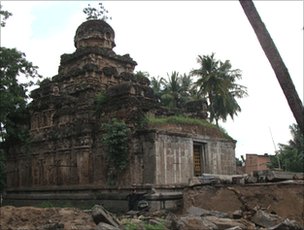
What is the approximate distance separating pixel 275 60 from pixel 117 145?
11.7 meters

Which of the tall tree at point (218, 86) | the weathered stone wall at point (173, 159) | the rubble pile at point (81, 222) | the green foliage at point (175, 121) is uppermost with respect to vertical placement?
the tall tree at point (218, 86)

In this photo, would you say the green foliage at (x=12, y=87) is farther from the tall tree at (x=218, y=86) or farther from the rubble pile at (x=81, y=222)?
the tall tree at (x=218, y=86)

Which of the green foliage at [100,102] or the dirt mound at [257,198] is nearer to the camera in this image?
the dirt mound at [257,198]

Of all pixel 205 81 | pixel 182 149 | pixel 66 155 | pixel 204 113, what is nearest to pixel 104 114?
pixel 66 155

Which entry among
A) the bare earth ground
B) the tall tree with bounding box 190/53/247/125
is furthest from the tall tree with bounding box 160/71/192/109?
the bare earth ground

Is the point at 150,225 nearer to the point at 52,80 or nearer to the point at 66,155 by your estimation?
the point at 66,155

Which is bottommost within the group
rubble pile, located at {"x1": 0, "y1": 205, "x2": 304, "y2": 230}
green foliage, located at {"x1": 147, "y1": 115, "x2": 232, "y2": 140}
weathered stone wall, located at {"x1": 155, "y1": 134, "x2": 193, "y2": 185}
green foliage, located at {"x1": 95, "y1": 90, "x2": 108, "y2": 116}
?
rubble pile, located at {"x1": 0, "y1": 205, "x2": 304, "y2": 230}

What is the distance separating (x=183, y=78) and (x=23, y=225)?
121 feet

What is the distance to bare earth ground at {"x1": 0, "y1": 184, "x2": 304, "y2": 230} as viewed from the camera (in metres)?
9.25

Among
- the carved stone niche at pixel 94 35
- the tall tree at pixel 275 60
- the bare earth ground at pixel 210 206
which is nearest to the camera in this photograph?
the tall tree at pixel 275 60

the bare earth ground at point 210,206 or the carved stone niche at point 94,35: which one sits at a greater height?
the carved stone niche at point 94,35

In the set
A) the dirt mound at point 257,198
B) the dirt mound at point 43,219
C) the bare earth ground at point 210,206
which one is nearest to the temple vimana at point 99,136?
the dirt mound at point 257,198

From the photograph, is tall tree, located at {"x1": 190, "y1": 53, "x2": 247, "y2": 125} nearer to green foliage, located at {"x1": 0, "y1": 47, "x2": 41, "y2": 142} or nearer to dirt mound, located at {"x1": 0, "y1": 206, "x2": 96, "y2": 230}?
green foliage, located at {"x1": 0, "y1": 47, "x2": 41, "y2": 142}

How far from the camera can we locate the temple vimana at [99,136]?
18.8 meters
